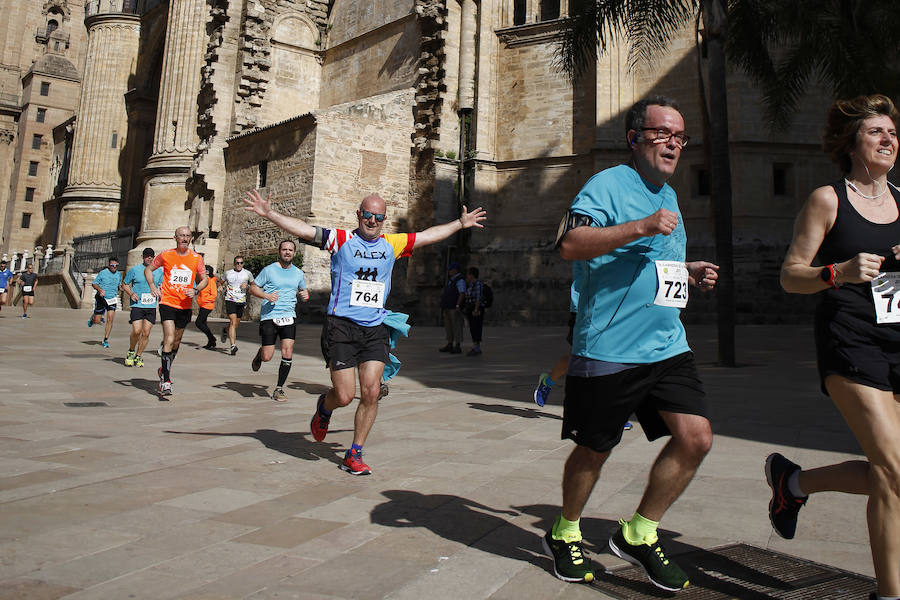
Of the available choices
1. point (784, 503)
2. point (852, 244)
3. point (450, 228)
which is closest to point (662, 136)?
point (852, 244)

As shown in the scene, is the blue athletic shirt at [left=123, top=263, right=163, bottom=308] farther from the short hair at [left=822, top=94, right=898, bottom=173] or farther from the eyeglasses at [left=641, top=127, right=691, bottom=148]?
the short hair at [left=822, top=94, right=898, bottom=173]

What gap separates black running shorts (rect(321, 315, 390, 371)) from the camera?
5051 millimetres

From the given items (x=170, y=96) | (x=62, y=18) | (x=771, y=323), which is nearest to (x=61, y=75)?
(x=62, y=18)

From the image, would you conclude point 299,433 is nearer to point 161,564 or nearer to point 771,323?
point 161,564

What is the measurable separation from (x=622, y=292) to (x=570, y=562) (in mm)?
1067

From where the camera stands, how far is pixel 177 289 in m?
8.80

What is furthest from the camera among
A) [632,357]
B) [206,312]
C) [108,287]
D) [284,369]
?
[108,287]

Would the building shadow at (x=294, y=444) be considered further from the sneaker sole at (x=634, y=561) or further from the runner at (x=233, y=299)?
the runner at (x=233, y=299)

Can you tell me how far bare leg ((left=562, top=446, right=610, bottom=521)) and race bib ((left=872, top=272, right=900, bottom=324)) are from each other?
1.10 meters

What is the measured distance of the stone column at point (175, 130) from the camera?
98.2 feet

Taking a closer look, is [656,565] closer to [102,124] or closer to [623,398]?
[623,398]

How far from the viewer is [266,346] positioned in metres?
9.04

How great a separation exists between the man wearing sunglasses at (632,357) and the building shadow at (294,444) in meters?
2.64

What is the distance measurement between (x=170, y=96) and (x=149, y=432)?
2810 centimetres
